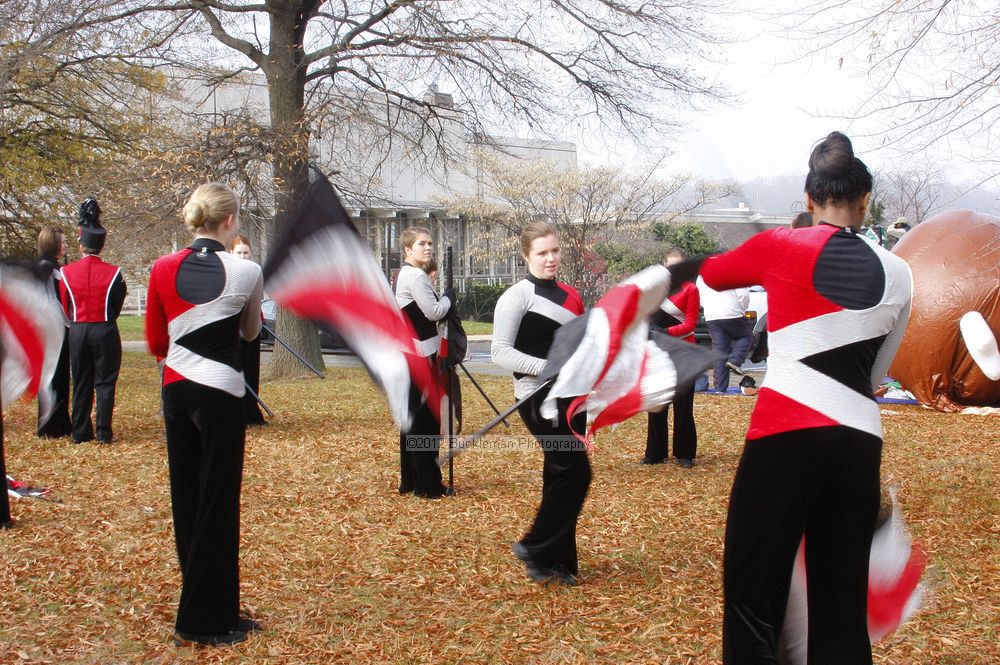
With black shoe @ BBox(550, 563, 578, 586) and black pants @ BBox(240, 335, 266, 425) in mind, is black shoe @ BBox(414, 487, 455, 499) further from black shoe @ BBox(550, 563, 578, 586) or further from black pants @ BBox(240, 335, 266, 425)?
black pants @ BBox(240, 335, 266, 425)

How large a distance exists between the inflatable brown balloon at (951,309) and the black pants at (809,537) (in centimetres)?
843

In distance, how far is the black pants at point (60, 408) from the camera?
9.50 m

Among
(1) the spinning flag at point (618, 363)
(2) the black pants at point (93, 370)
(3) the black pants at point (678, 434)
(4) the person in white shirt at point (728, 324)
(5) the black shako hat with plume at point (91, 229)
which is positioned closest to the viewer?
(1) the spinning flag at point (618, 363)

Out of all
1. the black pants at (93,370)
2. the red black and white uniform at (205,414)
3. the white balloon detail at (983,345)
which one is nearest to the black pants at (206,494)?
the red black and white uniform at (205,414)

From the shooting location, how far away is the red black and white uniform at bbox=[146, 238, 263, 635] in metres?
3.97

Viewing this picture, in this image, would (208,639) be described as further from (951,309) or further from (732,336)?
(732,336)

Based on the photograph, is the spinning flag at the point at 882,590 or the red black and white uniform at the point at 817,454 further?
the spinning flag at the point at 882,590

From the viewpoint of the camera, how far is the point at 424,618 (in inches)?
175

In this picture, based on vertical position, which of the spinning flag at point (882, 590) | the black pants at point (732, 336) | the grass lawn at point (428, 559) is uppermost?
the black pants at point (732, 336)

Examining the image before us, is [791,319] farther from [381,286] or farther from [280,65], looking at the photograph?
[280,65]

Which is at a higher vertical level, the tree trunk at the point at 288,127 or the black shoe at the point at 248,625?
the tree trunk at the point at 288,127

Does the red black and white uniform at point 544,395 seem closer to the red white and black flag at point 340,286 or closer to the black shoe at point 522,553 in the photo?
the black shoe at point 522,553

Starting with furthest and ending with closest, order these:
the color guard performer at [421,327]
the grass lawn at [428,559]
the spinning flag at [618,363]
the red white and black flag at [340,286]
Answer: the color guard performer at [421,327] → the grass lawn at [428,559] → the spinning flag at [618,363] → the red white and black flag at [340,286]

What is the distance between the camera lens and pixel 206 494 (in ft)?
13.0
